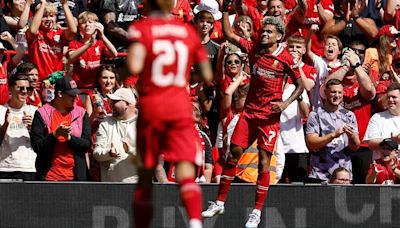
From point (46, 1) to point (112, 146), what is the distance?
3.77m

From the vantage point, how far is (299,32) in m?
16.4

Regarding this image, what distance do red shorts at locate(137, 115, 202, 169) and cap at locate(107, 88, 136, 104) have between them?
410 centimetres

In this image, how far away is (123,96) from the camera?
44.5 feet

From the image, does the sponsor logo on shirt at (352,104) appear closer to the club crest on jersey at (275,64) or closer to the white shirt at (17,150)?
the club crest on jersey at (275,64)

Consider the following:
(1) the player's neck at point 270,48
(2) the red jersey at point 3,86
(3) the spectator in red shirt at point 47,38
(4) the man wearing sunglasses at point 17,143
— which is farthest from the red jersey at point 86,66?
(1) the player's neck at point 270,48

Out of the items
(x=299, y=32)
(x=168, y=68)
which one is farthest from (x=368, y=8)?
(x=168, y=68)

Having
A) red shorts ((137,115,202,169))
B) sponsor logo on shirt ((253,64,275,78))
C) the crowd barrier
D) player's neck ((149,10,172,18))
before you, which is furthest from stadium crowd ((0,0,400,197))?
player's neck ((149,10,172,18))

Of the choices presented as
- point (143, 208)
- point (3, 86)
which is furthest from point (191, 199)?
point (3, 86)

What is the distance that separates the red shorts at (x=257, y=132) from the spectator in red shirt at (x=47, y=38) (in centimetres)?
373

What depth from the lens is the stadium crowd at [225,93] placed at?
1336 cm

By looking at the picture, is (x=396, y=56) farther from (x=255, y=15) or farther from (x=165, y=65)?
(x=165, y=65)

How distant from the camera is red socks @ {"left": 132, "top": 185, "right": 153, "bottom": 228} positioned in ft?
30.3

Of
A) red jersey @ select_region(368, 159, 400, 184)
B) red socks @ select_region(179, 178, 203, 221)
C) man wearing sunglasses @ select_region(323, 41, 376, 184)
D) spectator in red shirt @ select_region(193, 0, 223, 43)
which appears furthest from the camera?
spectator in red shirt @ select_region(193, 0, 223, 43)

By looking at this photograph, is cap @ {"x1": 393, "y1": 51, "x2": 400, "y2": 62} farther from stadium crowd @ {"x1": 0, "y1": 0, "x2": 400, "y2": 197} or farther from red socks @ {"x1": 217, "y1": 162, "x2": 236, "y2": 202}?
red socks @ {"x1": 217, "y1": 162, "x2": 236, "y2": 202}
